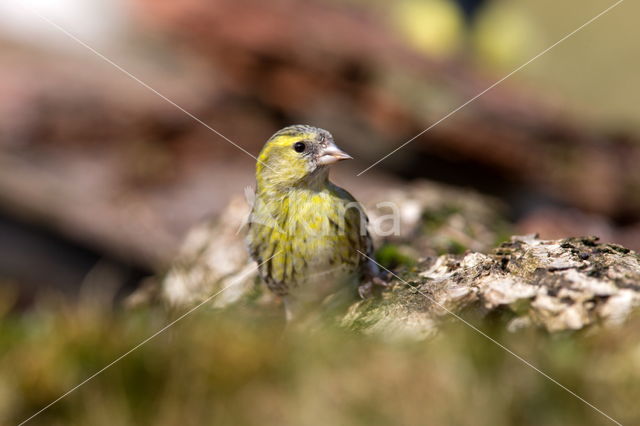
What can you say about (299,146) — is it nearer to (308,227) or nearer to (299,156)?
(299,156)

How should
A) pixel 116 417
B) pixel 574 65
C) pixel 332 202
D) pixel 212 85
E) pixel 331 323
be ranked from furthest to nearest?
pixel 574 65, pixel 212 85, pixel 332 202, pixel 331 323, pixel 116 417

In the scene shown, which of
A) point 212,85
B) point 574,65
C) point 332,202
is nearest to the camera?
point 332,202

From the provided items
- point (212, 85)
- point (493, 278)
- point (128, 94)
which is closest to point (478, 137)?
point (212, 85)

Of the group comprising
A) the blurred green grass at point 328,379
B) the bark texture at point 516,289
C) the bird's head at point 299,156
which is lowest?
the blurred green grass at point 328,379

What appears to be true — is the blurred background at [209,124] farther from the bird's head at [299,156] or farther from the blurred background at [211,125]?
the bird's head at [299,156]

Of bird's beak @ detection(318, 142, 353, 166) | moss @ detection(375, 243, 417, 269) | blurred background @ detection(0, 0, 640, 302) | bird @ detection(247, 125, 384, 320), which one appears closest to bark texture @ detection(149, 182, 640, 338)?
moss @ detection(375, 243, 417, 269)

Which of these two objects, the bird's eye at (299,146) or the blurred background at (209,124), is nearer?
the bird's eye at (299,146)

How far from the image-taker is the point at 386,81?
282 inches

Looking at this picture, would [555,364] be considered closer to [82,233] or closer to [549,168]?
[549,168]

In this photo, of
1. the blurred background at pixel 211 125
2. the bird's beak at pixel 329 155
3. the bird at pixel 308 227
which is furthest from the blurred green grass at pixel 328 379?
the blurred background at pixel 211 125

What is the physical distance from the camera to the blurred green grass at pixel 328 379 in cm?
232

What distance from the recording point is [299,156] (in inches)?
129

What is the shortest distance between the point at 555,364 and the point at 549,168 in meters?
4.97

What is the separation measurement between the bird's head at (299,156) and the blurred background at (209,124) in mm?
3144
